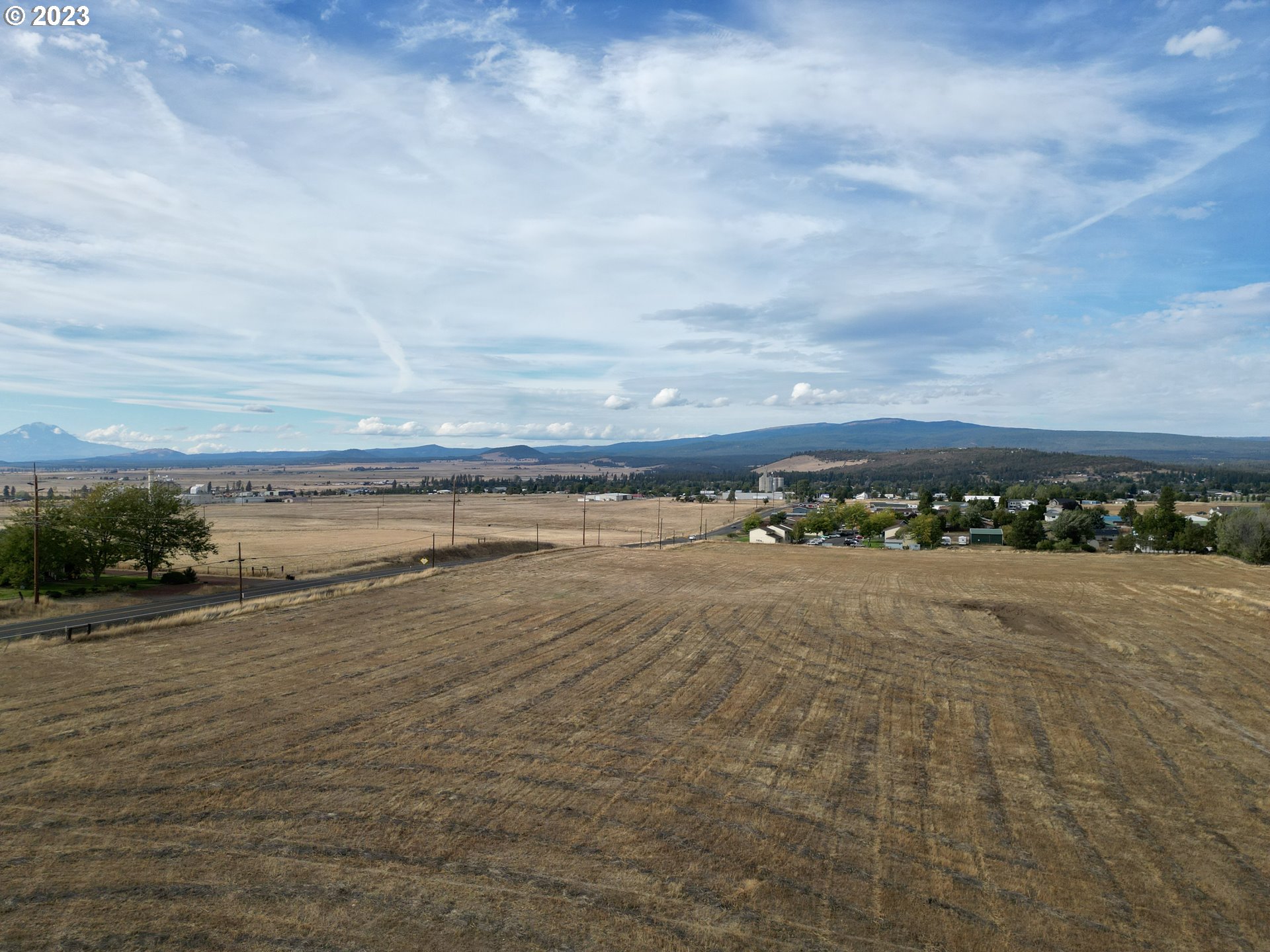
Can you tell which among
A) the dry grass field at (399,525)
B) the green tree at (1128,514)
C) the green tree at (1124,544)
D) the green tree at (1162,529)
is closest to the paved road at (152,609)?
the dry grass field at (399,525)

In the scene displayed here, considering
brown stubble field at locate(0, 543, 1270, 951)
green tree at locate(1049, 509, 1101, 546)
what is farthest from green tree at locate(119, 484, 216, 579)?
green tree at locate(1049, 509, 1101, 546)

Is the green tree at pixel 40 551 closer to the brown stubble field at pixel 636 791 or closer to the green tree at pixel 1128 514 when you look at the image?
the brown stubble field at pixel 636 791

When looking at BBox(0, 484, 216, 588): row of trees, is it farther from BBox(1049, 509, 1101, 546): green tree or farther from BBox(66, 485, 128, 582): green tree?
BBox(1049, 509, 1101, 546): green tree

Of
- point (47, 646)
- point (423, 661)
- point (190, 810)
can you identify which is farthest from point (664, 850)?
point (47, 646)

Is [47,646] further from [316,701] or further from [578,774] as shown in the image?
[578,774]

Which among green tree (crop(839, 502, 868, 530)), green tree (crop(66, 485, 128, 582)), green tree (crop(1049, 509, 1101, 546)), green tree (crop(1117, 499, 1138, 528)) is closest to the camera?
green tree (crop(66, 485, 128, 582))

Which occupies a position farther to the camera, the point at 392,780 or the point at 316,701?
the point at 316,701

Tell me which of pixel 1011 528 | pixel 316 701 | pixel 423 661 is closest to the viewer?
pixel 316 701
